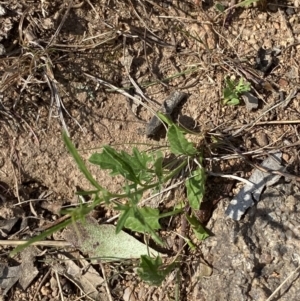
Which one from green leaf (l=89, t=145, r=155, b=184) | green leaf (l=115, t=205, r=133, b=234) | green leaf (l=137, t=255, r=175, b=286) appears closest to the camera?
green leaf (l=115, t=205, r=133, b=234)

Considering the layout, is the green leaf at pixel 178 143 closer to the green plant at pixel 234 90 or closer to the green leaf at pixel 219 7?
the green plant at pixel 234 90

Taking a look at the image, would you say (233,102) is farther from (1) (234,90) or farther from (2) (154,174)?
(2) (154,174)

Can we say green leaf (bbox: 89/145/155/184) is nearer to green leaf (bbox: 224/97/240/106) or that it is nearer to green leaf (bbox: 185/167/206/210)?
green leaf (bbox: 185/167/206/210)

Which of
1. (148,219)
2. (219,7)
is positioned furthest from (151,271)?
(219,7)

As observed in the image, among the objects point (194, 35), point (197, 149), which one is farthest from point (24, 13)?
point (197, 149)

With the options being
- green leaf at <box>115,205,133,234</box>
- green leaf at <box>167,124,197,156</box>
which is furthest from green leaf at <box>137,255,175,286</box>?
green leaf at <box>167,124,197,156</box>
